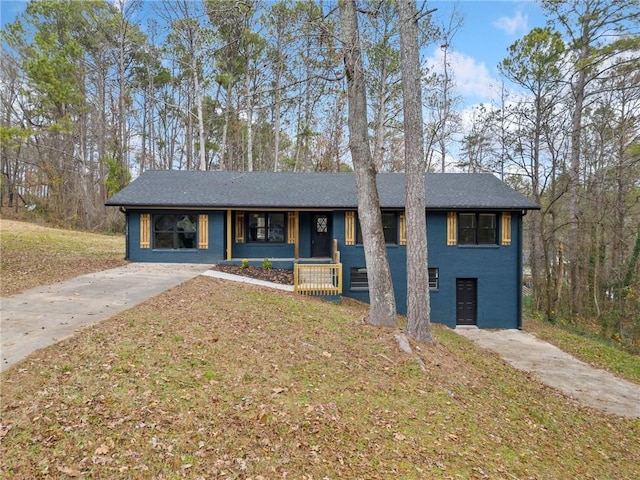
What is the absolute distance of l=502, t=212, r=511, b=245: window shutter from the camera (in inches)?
540

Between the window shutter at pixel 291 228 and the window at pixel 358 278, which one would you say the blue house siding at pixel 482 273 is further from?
the window shutter at pixel 291 228

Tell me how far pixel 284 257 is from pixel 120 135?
1855 cm

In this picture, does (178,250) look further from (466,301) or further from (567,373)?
(567,373)

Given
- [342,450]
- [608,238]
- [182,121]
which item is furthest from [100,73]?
[608,238]

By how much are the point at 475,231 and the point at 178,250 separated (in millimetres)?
11626

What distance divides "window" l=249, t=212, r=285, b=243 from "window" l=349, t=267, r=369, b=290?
3.48 m

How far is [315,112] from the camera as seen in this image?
2170 centimetres

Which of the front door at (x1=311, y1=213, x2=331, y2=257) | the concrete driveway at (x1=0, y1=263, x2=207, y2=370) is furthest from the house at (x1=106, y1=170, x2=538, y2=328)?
the concrete driveway at (x1=0, y1=263, x2=207, y2=370)

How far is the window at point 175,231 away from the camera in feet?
44.9

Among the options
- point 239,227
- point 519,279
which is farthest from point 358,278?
point 519,279

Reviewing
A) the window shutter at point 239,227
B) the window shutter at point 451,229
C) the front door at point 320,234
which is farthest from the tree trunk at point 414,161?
the window shutter at point 239,227

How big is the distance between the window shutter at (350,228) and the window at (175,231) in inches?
230

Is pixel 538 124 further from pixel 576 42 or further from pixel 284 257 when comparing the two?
pixel 284 257

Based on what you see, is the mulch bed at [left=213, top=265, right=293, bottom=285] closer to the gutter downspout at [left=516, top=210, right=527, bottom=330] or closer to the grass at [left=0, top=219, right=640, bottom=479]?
the grass at [left=0, top=219, right=640, bottom=479]
